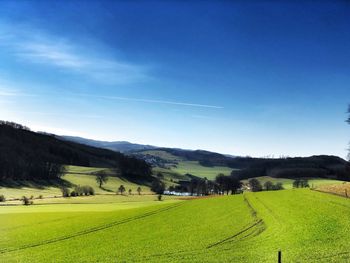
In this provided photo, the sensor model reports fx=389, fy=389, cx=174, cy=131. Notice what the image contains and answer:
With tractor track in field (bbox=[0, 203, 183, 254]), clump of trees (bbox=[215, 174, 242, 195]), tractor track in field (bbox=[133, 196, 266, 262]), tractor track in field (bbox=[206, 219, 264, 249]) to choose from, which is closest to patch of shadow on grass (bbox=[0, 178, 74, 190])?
clump of trees (bbox=[215, 174, 242, 195])

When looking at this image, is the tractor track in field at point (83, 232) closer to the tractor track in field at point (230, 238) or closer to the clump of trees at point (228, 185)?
the tractor track in field at point (230, 238)

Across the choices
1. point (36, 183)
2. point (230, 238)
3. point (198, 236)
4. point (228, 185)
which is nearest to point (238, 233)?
point (230, 238)

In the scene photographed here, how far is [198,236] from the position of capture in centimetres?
4062

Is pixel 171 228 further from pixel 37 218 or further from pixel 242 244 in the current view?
pixel 37 218

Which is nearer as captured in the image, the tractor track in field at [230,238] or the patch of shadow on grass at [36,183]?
the tractor track in field at [230,238]

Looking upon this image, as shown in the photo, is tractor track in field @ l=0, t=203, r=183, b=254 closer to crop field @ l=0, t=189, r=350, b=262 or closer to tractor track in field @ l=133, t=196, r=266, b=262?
crop field @ l=0, t=189, r=350, b=262

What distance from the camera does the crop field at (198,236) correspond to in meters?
31.1

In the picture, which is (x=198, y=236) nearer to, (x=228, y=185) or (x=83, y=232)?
(x=83, y=232)

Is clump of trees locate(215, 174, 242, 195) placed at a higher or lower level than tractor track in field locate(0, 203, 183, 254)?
higher

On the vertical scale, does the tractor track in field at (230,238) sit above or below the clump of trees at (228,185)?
below

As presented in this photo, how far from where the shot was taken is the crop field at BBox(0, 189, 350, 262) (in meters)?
31.1

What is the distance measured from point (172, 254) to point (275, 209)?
74.9ft

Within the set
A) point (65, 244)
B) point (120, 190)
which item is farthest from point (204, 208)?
point (120, 190)

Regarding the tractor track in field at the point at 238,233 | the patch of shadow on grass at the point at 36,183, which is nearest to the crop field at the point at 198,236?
the tractor track in field at the point at 238,233
